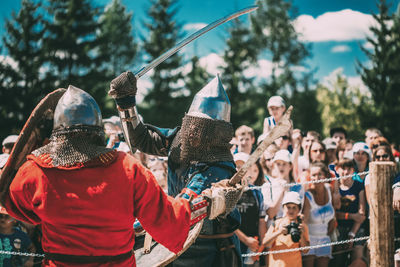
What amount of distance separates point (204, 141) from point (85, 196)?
1.04 m

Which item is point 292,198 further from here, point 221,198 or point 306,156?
point 221,198

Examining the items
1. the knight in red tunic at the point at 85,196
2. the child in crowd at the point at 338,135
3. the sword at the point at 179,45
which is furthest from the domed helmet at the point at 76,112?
the child in crowd at the point at 338,135

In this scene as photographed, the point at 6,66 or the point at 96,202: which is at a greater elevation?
the point at 6,66

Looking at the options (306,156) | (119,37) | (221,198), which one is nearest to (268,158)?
(306,156)

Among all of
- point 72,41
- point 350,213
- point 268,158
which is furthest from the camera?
point 72,41

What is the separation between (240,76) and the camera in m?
23.8

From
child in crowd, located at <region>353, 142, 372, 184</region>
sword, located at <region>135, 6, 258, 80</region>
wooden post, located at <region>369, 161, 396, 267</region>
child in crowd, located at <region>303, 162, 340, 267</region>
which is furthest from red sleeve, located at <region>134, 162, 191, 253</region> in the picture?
child in crowd, located at <region>353, 142, 372, 184</region>

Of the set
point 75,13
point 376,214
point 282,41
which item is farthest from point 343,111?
point 376,214

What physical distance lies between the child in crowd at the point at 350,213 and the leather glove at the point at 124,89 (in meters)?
2.80

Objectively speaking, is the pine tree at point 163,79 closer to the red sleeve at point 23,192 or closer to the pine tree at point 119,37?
the pine tree at point 119,37

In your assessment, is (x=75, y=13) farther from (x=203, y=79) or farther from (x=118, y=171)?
(x=118, y=171)

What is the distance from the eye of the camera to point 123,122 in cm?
281

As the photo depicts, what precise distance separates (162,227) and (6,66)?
15897 mm

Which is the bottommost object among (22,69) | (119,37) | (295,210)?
(295,210)
